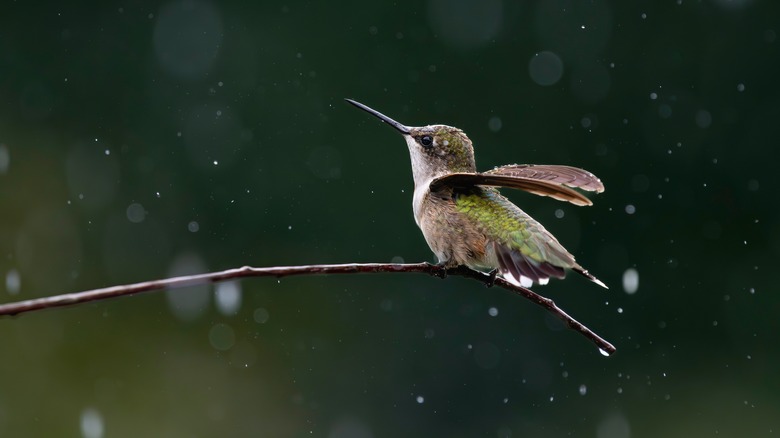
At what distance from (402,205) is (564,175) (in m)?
5.10

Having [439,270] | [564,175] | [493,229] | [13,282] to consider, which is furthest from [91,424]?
[439,270]

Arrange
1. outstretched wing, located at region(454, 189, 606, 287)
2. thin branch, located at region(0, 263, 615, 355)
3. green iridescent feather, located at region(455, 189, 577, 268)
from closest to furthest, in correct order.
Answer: thin branch, located at region(0, 263, 615, 355) → outstretched wing, located at region(454, 189, 606, 287) → green iridescent feather, located at region(455, 189, 577, 268)

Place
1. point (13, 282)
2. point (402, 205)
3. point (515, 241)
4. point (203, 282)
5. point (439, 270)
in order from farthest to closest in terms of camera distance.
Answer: point (402, 205), point (13, 282), point (515, 241), point (439, 270), point (203, 282)

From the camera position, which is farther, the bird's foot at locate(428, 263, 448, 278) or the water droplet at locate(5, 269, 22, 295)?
the water droplet at locate(5, 269, 22, 295)

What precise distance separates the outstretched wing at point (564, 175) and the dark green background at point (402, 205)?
15.8 ft

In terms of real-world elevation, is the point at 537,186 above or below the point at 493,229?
above

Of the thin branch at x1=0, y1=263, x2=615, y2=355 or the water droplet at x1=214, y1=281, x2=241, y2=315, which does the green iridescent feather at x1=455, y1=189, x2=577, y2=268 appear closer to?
the thin branch at x1=0, y1=263, x2=615, y2=355

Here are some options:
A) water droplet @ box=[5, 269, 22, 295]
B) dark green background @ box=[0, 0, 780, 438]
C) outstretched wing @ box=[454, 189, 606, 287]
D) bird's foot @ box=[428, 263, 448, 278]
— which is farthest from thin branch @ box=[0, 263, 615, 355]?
water droplet @ box=[5, 269, 22, 295]

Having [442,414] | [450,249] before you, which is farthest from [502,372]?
[450,249]

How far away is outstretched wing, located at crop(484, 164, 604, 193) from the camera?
8.47 ft

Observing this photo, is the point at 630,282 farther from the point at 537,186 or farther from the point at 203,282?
the point at 203,282

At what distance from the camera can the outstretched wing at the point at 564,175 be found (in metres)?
2.58

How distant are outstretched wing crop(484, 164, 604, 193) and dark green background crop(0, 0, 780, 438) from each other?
15.8 feet

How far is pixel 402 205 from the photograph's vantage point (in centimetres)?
775
